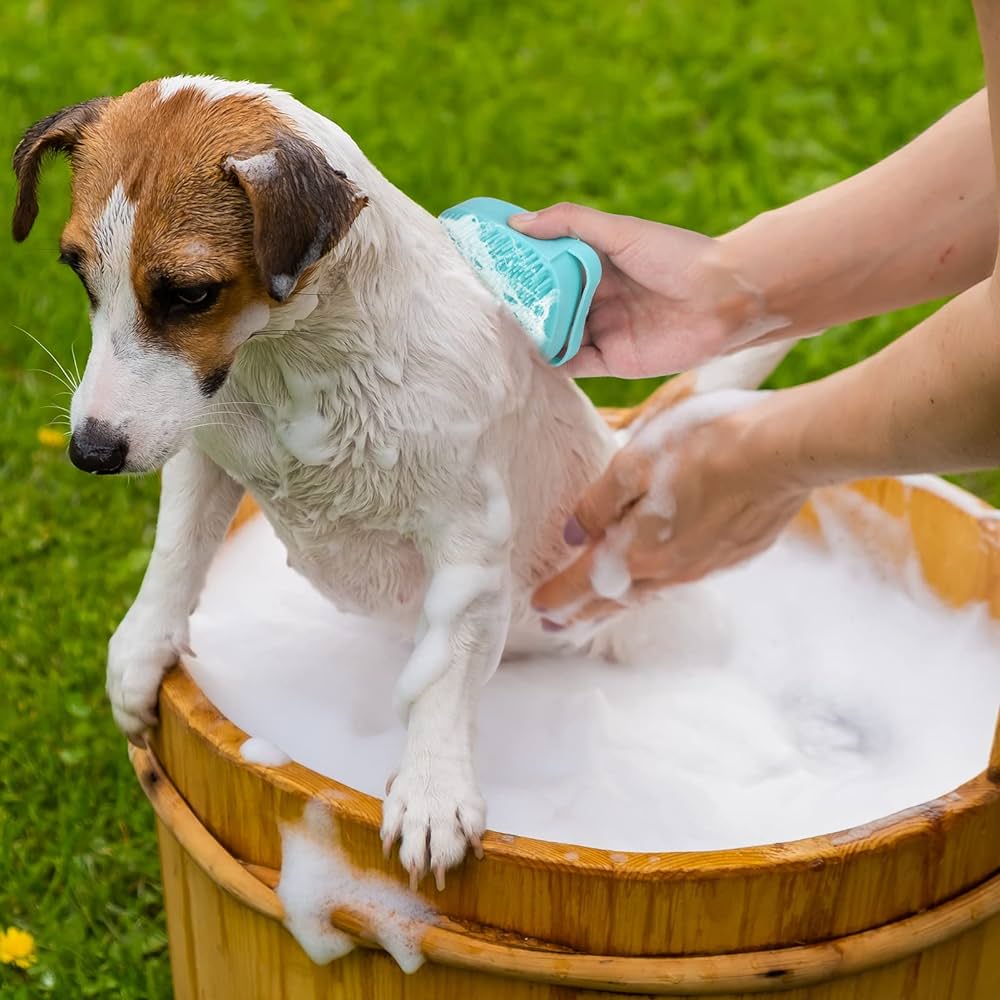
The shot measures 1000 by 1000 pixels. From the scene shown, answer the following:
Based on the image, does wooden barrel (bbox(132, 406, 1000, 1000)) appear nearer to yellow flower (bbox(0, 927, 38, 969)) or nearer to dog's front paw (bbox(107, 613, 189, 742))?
dog's front paw (bbox(107, 613, 189, 742))

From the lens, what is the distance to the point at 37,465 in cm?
361

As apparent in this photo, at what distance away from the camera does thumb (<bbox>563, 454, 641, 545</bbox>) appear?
87.9 inches

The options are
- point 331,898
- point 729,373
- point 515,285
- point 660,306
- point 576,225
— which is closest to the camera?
point 331,898

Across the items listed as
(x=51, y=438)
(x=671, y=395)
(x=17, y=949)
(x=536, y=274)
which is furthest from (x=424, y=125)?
(x=17, y=949)

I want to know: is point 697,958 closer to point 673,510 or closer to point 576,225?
point 673,510

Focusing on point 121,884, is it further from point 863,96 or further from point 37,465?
point 863,96

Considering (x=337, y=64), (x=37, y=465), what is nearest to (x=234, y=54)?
(x=337, y=64)

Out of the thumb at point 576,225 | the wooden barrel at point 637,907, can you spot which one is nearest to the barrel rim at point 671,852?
the wooden barrel at point 637,907

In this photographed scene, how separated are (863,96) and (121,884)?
3.41m

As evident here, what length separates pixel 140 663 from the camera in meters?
2.02

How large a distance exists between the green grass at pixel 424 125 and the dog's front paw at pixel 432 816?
108 centimetres

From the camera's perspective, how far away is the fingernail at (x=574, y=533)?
226 centimetres

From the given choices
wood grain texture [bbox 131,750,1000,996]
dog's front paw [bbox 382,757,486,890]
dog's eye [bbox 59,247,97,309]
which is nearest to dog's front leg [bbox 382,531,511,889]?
dog's front paw [bbox 382,757,486,890]

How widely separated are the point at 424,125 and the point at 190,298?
308 centimetres
